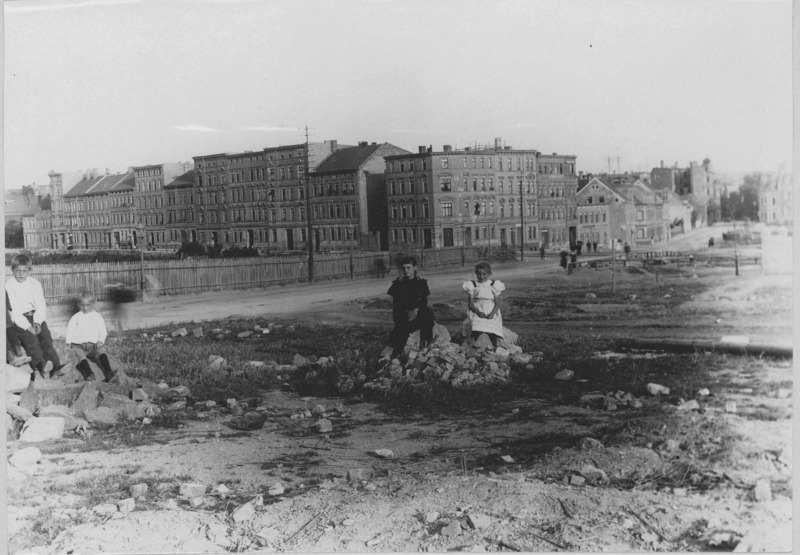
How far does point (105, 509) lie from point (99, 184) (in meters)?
3.15

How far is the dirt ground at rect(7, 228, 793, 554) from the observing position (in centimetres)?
459

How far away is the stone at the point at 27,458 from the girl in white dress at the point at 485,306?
388 centimetres

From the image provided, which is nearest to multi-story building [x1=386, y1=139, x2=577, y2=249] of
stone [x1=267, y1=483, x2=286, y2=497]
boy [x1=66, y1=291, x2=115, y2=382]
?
stone [x1=267, y1=483, x2=286, y2=497]

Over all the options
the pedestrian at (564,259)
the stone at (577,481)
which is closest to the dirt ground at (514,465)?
the stone at (577,481)

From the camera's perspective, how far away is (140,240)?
697 cm

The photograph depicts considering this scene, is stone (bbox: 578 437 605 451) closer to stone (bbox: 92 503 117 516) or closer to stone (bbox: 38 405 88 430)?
stone (bbox: 92 503 117 516)

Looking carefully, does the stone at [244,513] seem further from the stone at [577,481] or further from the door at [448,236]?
the door at [448,236]

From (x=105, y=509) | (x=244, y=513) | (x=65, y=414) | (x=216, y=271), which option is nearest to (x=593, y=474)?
(x=244, y=513)

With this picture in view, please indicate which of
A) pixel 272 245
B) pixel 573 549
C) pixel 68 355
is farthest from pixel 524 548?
pixel 68 355

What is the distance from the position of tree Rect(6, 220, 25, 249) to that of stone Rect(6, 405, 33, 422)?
4.80ft

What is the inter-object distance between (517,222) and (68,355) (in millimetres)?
4413

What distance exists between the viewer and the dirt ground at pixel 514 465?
459 cm

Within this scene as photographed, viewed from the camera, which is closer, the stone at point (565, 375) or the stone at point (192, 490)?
the stone at point (192, 490)

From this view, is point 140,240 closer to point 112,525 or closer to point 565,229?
point 112,525
